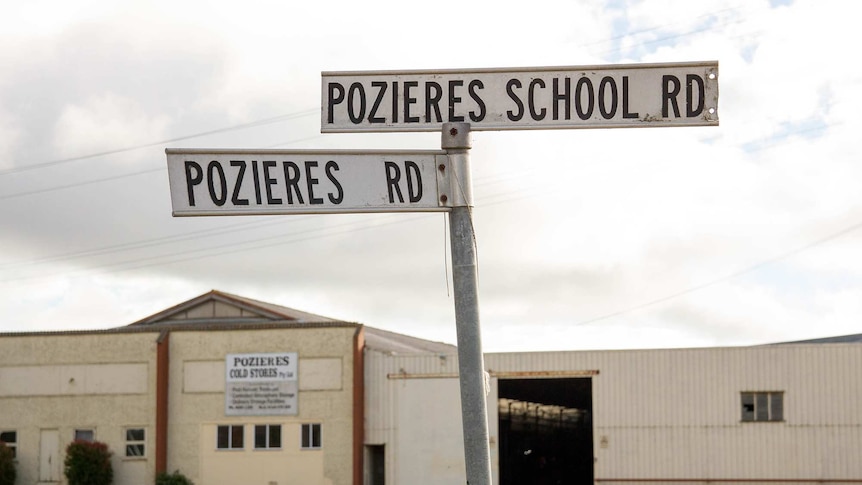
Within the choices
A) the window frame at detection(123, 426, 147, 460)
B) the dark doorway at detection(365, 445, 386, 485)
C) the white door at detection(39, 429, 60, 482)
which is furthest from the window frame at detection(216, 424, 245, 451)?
the white door at detection(39, 429, 60, 482)

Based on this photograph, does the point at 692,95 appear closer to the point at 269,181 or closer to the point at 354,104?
the point at 354,104

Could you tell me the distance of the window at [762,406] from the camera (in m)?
35.8

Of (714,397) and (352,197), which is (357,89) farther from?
(714,397)

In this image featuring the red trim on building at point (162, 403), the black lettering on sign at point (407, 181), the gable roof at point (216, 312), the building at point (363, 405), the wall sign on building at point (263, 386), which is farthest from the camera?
the gable roof at point (216, 312)

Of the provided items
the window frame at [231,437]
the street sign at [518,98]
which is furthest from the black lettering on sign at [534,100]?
the window frame at [231,437]

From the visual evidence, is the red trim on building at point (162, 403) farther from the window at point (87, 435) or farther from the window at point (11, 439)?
the window at point (11, 439)

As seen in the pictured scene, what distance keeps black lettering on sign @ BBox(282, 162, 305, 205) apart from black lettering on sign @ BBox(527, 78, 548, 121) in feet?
4.29

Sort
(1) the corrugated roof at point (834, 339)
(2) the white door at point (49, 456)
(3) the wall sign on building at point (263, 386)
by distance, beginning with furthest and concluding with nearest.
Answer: (1) the corrugated roof at point (834, 339)
(2) the white door at point (49, 456)
(3) the wall sign on building at point (263, 386)

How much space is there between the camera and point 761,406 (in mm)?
35969

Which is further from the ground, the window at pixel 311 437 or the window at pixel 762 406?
the window at pixel 762 406

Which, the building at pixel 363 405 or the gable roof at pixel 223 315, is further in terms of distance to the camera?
the gable roof at pixel 223 315

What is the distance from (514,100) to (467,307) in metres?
1.15

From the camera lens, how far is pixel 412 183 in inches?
245

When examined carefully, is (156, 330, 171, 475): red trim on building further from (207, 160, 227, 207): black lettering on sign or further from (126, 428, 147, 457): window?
(207, 160, 227, 207): black lettering on sign
